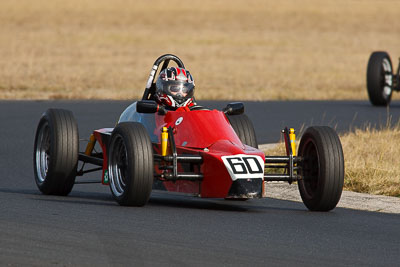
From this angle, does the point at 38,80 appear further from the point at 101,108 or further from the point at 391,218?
the point at 391,218

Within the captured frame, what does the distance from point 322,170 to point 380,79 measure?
56.5 ft

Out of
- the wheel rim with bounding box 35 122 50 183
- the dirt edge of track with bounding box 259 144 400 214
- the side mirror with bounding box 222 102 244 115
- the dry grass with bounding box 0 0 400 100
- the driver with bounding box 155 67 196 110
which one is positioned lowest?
the dirt edge of track with bounding box 259 144 400 214

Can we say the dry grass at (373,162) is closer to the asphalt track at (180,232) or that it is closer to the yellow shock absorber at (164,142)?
the asphalt track at (180,232)

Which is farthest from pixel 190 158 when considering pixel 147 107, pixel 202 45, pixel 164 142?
pixel 202 45

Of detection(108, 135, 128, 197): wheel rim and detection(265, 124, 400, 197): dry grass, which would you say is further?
detection(265, 124, 400, 197): dry grass

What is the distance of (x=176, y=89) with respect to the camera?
12453 mm

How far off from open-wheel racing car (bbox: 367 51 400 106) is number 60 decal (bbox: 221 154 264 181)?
17.4 metres

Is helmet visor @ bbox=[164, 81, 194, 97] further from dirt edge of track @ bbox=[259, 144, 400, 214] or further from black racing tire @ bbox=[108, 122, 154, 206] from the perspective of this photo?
dirt edge of track @ bbox=[259, 144, 400, 214]

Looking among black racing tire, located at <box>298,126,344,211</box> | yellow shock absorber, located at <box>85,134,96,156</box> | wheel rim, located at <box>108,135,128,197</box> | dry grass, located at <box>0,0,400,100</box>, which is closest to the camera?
black racing tire, located at <box>298,126,344,211</box>

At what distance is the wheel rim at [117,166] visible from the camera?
37.4ft

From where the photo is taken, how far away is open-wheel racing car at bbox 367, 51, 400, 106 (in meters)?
27.6

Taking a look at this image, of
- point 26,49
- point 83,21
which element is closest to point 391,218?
point 26,49

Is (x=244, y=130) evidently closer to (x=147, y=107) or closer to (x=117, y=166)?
(x=147, y=107)

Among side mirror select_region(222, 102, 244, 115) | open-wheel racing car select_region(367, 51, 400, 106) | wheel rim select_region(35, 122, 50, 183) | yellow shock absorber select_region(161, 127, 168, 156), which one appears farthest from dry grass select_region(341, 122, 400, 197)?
open-wheel racing car select_region(367, 51, 400, 106)
